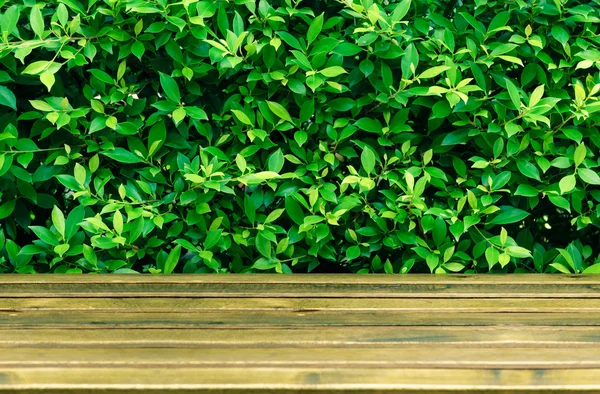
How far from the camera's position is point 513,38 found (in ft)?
6.11

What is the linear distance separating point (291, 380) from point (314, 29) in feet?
3.45

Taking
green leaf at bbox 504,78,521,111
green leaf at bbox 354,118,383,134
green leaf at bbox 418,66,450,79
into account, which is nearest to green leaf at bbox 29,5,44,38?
green leaf at bbox 354,118,383,134

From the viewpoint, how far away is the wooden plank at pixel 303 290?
1.59 meters

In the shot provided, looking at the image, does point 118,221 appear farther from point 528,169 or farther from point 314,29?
point 528,169

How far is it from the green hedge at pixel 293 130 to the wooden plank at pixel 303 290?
0.20 meters

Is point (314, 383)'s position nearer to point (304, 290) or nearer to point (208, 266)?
point (304, 290)

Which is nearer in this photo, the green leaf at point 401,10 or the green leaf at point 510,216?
the green leaf at point 401,10

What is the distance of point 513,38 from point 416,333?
971 mm

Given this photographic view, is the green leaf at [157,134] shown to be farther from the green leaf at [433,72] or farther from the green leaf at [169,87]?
the green leaf at [433,72]

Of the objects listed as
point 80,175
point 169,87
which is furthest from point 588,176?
point 80,175

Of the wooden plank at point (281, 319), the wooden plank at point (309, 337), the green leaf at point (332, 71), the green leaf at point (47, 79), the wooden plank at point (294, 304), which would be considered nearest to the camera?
the wooden plank at point (309, 337)

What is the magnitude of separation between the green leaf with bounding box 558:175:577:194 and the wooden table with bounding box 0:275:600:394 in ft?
0.81

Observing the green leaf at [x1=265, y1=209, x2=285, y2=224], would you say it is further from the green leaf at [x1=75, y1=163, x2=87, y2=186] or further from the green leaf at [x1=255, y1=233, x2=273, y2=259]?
the green leaf at [x1=75, y1=163, x2=87, y2=186]

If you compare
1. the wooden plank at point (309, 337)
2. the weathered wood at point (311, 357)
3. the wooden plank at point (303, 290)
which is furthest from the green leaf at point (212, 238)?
the weathered wood at point (311, 357)
